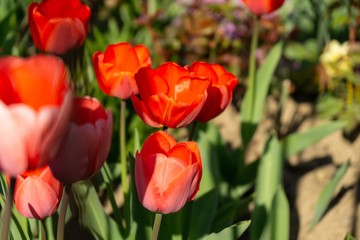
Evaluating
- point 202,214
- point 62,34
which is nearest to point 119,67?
point 62,34

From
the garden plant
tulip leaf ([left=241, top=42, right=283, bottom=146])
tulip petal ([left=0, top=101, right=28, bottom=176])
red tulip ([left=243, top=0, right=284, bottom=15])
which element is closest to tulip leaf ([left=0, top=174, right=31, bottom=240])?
the garden plant

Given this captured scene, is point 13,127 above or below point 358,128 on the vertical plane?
above

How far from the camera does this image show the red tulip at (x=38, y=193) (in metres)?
0.93

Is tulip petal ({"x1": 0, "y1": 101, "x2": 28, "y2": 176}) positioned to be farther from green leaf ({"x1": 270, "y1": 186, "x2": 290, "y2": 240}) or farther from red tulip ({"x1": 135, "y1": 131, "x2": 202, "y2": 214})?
green leaf ({"x1": 270, "y1": 186, "x2": 290, "y2": 240})

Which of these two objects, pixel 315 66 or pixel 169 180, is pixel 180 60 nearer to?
pixel 315 66

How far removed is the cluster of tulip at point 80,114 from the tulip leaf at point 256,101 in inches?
26.4

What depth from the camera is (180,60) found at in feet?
8.54

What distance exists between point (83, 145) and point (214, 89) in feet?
1.36

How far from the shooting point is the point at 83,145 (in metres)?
0.77

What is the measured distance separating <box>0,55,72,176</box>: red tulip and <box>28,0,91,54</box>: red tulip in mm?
631

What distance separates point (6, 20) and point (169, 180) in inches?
53.4

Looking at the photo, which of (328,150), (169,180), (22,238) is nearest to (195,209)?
(22,238)

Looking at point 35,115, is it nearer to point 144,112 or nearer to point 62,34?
point 144,112

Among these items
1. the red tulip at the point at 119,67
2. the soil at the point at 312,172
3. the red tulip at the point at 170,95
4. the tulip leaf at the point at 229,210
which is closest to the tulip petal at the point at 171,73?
the red tulip at the point at 170,95
